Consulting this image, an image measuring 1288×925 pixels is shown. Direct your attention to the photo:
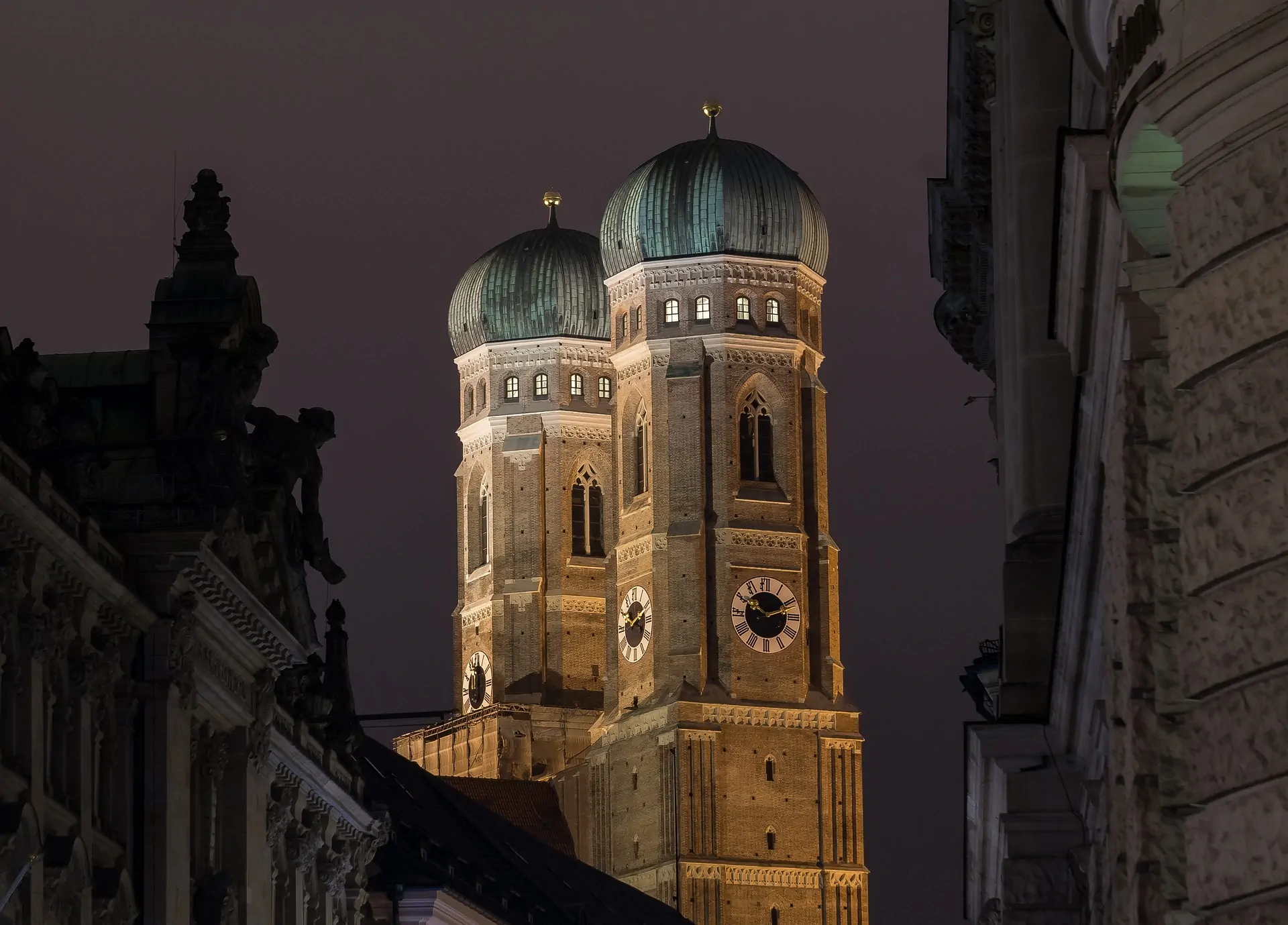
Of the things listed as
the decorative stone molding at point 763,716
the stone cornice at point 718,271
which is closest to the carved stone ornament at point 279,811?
the decorative stone molding at point 763,716

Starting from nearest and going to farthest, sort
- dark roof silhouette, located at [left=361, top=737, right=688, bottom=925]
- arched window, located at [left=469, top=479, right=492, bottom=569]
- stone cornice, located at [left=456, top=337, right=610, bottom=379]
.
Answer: dark roof silhouette, located at [left=361, top=737, right=688, bottom=925] < arched window, located at [left=469, top=479, right=492, bottom=569] < stone cornice, located at [left=456, top=337, right=610, bottom=379]

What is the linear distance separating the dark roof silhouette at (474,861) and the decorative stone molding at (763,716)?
47811 millimetres

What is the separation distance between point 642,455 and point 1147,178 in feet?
466

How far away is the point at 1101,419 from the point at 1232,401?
32.7 ft

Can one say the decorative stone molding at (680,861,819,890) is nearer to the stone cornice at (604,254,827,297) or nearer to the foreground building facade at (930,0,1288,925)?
the stone cornice at (604,254,827,297)

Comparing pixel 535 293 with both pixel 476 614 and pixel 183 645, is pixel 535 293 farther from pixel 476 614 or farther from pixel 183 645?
pixel 183 645

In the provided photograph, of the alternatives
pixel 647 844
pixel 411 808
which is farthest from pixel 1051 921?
pixel 647 844

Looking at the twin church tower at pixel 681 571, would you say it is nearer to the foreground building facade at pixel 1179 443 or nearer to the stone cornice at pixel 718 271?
the stone cornice at pixel 718 271

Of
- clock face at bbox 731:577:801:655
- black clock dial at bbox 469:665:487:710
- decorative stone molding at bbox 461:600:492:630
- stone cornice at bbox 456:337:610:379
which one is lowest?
black clock dial at bbox 469:665:487:710

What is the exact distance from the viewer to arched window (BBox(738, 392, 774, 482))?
155 meters

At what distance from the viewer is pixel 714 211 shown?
520 feet

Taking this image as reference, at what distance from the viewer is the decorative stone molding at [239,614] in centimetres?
4697

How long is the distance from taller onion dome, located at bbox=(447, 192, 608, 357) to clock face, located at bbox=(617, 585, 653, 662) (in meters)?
17.7

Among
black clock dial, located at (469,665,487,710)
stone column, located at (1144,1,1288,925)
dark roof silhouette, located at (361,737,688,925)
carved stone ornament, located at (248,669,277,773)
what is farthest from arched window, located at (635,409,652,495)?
stone column, located at (1144,1,1288,925)
